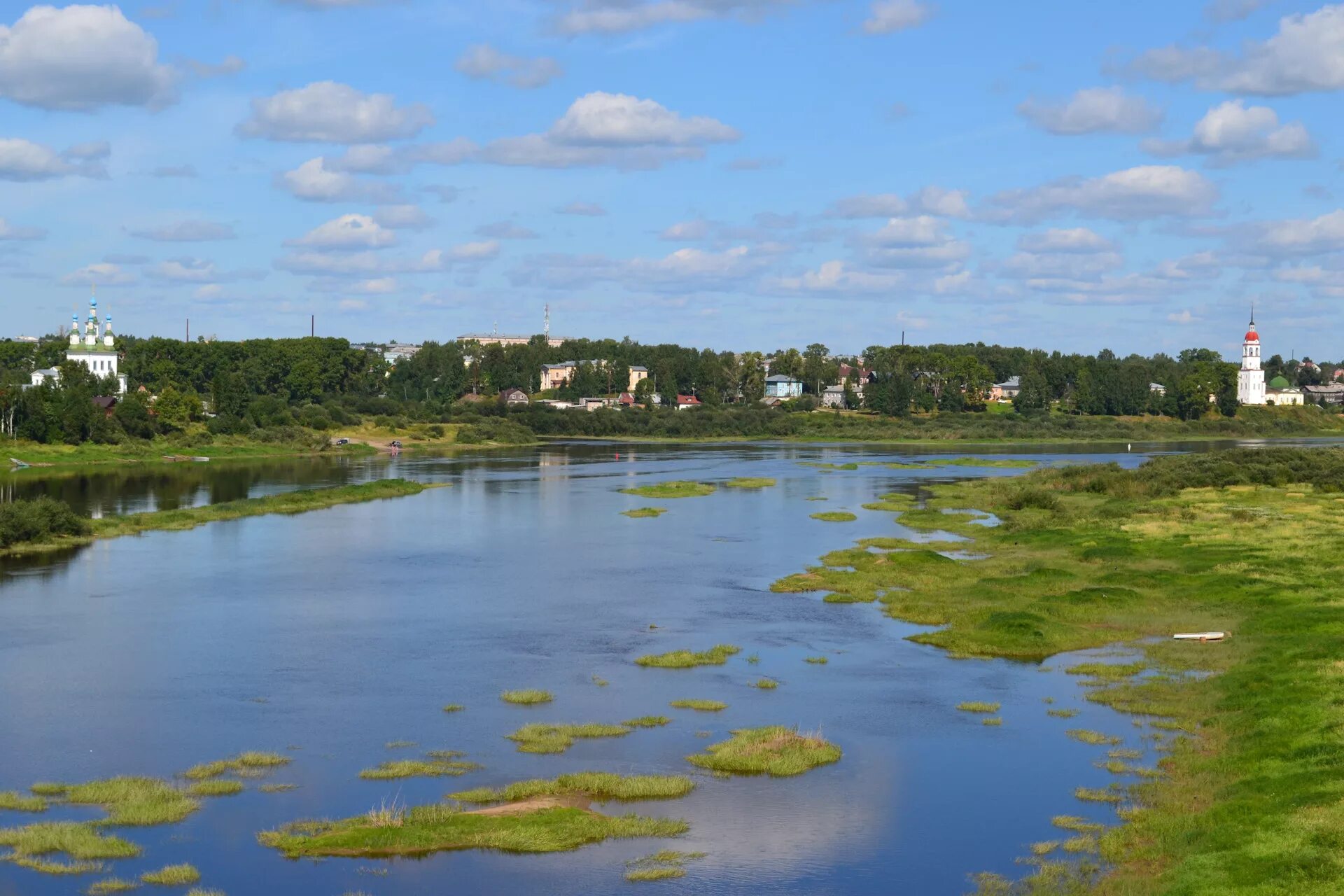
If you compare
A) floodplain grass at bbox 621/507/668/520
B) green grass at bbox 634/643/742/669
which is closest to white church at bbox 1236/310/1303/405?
floodplain grass at bbox 621/507/668/520

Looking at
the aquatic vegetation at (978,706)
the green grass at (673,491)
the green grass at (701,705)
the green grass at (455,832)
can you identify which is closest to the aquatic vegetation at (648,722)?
the green grass at (701,705)

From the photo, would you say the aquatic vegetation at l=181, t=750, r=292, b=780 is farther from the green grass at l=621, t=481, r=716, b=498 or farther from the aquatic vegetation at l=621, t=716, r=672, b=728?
the green grass at l=621, t=481, r=716, b=498

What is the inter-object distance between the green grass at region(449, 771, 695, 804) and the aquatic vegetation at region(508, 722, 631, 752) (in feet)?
6.61

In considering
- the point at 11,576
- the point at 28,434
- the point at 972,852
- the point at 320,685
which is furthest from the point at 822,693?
the point at 28,434

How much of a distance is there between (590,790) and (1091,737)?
32.4ft

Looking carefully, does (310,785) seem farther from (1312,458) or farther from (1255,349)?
(1255,349)

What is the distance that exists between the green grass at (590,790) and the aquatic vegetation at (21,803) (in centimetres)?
650

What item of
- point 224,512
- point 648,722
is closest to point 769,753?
point 648,722

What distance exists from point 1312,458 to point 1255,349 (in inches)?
4691

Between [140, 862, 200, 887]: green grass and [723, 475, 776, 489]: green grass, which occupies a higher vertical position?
[723, 475, 776, 489]: green grass

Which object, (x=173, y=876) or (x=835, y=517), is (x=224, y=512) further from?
(x=173, y=876)

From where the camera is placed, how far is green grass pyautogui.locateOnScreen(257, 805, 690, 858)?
63.4ft

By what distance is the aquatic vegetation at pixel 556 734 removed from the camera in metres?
24.4

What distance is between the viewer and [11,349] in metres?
170
